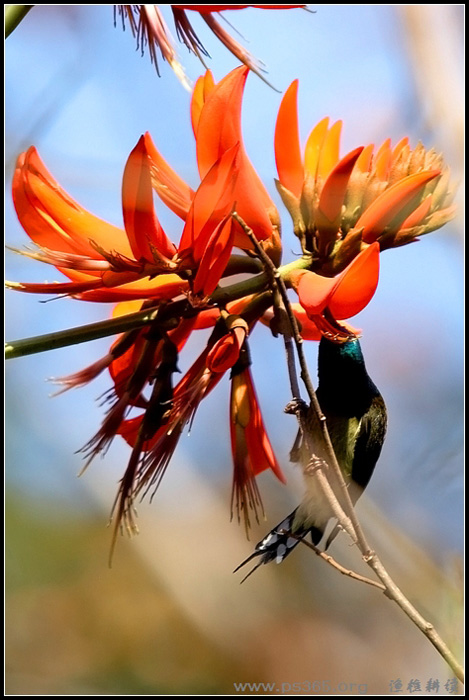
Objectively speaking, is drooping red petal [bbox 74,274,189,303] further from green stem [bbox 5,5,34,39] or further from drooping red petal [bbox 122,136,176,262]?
green stem [bbox 5,5,34,39]

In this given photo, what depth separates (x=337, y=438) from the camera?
643 mm

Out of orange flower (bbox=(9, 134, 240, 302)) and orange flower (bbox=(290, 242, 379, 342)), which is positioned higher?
orange flower (bbox=(9, 134, 240, 302))

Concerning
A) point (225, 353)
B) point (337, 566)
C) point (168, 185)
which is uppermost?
point (168, 185)

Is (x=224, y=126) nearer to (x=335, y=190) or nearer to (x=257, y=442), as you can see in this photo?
(x=335, y=190)

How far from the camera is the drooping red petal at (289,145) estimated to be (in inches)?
17.6

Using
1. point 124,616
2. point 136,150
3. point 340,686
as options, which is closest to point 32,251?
point 136,150

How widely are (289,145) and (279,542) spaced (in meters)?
0.26

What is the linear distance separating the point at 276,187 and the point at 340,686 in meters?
0.32

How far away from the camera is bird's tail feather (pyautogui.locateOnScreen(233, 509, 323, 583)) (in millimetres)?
434

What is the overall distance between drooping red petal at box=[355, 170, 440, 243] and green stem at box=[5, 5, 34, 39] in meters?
0.22

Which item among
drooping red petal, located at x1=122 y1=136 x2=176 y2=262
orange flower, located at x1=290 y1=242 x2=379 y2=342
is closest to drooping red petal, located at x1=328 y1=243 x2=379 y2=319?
orange flower, located at x1=290 y1=242 x2=379 y2=342

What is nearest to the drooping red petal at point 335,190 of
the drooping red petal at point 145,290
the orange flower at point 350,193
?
the orange flower at point 350,193

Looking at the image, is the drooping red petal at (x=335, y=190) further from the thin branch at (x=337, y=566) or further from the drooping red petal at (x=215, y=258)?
the thin branch at (x=337, y=566)

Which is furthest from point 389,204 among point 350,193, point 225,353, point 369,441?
point 369,441
